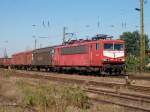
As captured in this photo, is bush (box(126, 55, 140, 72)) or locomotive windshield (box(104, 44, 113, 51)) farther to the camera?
bush (box(126, 55, 140, 72))

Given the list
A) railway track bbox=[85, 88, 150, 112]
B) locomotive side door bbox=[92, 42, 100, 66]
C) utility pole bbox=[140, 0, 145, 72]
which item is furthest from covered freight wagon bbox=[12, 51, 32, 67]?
railway track bbox=[85, 88, 150, 112]

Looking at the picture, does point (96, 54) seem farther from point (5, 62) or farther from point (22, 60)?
point (5, 62)

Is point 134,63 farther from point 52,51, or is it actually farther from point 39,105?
point 39,105

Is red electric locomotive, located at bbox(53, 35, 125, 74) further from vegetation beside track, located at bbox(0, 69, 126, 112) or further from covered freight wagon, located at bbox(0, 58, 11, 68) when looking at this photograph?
covered freight wagon, located at bbox(0, 58, 11, 68)

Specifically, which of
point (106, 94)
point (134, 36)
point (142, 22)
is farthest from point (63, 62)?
point (134, 36)

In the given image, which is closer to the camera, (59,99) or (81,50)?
(59,99)

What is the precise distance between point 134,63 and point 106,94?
28982 mm

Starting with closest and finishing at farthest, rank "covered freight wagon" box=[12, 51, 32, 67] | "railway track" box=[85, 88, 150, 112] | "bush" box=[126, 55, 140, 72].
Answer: "railway track" box=[85, 88, 150, 112]
"bush" box=[126, 55, 140, 72]
"covered freight wagon" box=[12, 51, 32, 67]

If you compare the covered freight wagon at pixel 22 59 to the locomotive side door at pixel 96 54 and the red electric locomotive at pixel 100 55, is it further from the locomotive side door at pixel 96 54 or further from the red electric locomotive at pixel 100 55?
the locomotive side door at pixel 96 54

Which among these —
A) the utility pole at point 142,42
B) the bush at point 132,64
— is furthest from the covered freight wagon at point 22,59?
the utility pole at point 142,42

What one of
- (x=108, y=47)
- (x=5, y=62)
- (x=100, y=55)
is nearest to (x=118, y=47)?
(x=108, y=47)

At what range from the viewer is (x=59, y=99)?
13.1 metres

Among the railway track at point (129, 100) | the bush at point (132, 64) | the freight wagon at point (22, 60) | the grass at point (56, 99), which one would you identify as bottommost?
the railway track at point (129, 100)

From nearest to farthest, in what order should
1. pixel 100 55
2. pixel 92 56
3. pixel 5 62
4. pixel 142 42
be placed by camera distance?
pixel 100 55, pixel 92 56, pixel 142 42, pixel 5 62
